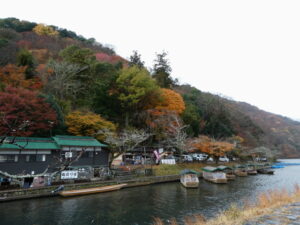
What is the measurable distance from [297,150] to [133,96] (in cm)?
11766

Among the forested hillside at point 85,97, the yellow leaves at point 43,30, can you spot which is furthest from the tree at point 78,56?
the yellow leaves at point 43,30

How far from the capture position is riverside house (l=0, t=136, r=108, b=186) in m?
21.3

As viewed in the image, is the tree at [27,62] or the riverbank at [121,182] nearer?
the riverbank at [121,182]

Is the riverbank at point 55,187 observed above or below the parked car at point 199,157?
below

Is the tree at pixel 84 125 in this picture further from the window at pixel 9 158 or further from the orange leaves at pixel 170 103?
the orange leaves at pixel 170 103

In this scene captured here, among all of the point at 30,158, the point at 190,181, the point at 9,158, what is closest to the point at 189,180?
the point at 190,181

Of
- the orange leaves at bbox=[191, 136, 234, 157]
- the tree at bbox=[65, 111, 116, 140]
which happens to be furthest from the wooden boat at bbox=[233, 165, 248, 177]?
the tree at bbox=[65, 111, 116, 140]

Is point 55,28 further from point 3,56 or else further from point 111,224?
point 111,224

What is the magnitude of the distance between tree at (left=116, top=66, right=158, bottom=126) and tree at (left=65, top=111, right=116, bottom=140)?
908 cm

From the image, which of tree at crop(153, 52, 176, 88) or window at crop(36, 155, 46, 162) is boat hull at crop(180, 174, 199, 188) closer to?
window at crop(36, 155, 46, 162)

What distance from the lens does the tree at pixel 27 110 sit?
22783 mm

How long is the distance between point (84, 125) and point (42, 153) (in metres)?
7.91

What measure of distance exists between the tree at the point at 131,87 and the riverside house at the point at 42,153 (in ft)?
42.1

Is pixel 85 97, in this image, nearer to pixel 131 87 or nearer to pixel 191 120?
pixel 131 87
